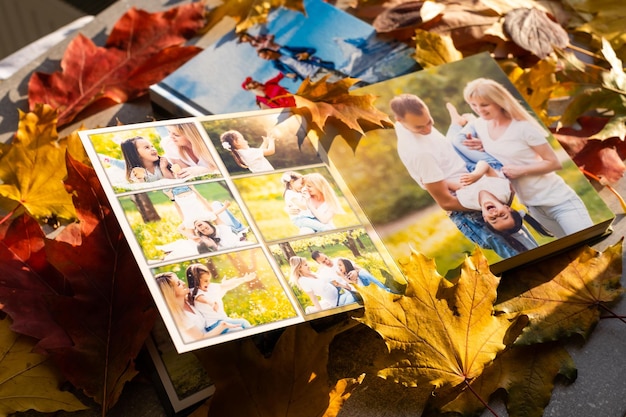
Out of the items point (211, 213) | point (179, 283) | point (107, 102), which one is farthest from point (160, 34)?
point (179, 283)

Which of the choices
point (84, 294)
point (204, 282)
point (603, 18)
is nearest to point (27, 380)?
point (84, 294)

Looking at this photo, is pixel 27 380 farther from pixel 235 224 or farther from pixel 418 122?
pixel 418 122

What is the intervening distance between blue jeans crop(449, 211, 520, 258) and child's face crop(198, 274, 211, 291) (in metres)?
0.34

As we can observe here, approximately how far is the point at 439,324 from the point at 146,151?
1.39 ft

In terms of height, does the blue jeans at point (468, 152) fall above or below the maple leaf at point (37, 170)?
below

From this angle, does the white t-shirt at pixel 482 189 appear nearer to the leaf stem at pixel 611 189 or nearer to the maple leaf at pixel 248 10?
the leaf stem at pixel 611 189

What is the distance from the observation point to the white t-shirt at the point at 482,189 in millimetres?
997

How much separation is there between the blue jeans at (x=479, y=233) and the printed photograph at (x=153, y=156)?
0.32 m

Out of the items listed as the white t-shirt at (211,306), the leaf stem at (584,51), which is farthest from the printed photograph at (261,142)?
the leaf stem at (584,51)

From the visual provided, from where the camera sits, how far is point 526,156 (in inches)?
41.7

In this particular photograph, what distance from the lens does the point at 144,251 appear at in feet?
2.73

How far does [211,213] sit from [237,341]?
0.52ft

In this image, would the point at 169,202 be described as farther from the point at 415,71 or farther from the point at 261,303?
the point at 415,71

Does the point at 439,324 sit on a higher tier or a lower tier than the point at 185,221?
lower
